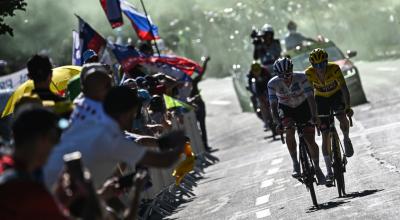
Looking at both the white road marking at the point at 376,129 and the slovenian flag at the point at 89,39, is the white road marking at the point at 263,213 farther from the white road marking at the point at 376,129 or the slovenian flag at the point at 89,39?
the white road marking at the point at 376,129

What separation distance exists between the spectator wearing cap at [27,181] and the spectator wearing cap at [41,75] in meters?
3.88

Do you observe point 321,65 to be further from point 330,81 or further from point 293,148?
point 293,148

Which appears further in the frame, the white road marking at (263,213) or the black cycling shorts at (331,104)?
the black cycling shorts at (331,104)

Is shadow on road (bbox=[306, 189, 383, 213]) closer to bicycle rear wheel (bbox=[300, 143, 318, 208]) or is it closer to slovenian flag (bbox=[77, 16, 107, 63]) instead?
bicycle rear wheel (bbox=[300, 143, 318, 208])

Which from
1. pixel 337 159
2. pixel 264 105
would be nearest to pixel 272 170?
pixel 337 159

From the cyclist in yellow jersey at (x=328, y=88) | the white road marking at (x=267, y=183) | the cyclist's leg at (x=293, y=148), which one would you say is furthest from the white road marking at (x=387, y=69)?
the cyclist's leg at (x=293, y=148)

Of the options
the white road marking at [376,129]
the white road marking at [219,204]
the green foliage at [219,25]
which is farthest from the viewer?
the green foliage at [219,25]

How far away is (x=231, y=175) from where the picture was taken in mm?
21328

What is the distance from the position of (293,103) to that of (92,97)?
7062 millimetres

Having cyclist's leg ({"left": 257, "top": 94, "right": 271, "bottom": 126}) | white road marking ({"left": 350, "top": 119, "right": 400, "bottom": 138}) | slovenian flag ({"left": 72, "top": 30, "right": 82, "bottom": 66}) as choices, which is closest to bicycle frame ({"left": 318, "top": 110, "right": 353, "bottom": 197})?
slovenian flag ({"left": 72, "top": 30, "right": 82, "bottom": 66})

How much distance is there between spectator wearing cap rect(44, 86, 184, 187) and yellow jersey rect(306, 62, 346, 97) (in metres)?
8.31

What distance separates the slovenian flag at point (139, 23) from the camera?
24.6 meters

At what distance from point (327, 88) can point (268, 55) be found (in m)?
14.1

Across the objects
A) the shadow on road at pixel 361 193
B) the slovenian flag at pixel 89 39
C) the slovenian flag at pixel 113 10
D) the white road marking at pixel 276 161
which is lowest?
the white road marking at pixel 276 161
